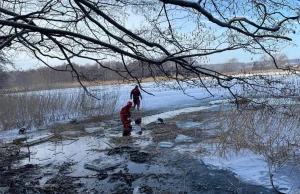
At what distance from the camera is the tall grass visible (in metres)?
14.2

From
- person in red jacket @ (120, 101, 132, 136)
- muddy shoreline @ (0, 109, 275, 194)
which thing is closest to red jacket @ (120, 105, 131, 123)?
person in red jacket @ (120, 101, 132, 136)

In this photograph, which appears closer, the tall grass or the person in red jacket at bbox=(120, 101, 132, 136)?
the person in red jacket at bbox=(120, 101, 132, 136)

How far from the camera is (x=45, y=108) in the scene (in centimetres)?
1558

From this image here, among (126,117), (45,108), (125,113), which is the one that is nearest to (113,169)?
(125,113)

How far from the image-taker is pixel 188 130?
10.7m

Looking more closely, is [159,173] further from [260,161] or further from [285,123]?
[285,123]

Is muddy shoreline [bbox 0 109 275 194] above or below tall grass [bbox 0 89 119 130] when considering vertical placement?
below

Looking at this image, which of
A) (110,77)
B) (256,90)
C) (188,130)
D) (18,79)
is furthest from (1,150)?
(18,79)

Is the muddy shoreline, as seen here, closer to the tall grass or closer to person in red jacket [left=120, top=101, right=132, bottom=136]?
person in red jacket [left=120, top=101, right=132, bottom=136]

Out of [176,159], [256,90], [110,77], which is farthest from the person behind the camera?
[176,159]

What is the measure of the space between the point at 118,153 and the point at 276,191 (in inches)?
161

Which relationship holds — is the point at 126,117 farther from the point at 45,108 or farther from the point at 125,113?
the point at 45,108

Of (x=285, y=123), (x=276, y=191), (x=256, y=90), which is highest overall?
(x=256, y=90)

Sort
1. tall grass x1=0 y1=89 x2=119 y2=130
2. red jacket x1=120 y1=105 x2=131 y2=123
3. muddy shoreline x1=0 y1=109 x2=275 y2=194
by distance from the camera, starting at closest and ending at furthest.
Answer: muddy shoreline x1=0 y1=109 x2=275 y2=194, red jacket x1=120 y1=105 x2=131 y2=123, tall grass x1=0 y1=89 x2=119 y2=130
